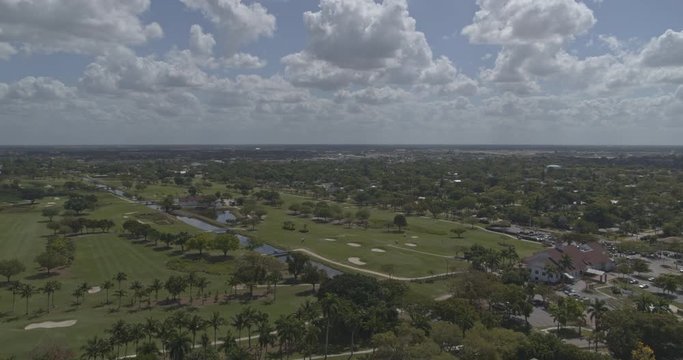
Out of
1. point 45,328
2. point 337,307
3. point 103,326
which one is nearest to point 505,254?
point 337,307

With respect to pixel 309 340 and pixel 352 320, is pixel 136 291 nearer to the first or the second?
pixel 309 340

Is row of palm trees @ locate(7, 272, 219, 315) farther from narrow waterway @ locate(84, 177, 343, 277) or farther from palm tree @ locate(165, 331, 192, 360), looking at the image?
narrow waterway @ locate(84, 177, 343, 277)

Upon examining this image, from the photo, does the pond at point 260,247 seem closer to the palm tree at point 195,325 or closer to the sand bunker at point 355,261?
the sand bunker at point 355,261

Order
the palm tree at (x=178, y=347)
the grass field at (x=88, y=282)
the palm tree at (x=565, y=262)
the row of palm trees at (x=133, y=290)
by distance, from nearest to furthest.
A: the palm tree at (x=178, y=347) → the grass field at (x=88, y=282) → the row of palm trees at (x=133, y=290) → the palm tree at (x=565, y=262)

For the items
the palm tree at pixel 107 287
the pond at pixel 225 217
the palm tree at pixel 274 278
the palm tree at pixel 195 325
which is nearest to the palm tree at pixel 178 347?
the palm tree at pixel 195 325

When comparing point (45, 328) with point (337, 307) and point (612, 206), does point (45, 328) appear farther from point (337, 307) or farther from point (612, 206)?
point (612, 206)

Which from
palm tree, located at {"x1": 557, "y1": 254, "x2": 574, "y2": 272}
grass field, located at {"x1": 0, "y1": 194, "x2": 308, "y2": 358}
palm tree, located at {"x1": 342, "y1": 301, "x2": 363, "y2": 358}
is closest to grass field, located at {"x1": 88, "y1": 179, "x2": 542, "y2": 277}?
palm tree, located at {"x1": 557, "y1": 254, "x2": 574, "y2": 272}

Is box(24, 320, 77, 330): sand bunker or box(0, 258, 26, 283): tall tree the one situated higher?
box(0, 258, 26, 283): tall tree

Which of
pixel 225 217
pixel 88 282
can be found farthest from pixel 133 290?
pixel 225 217
